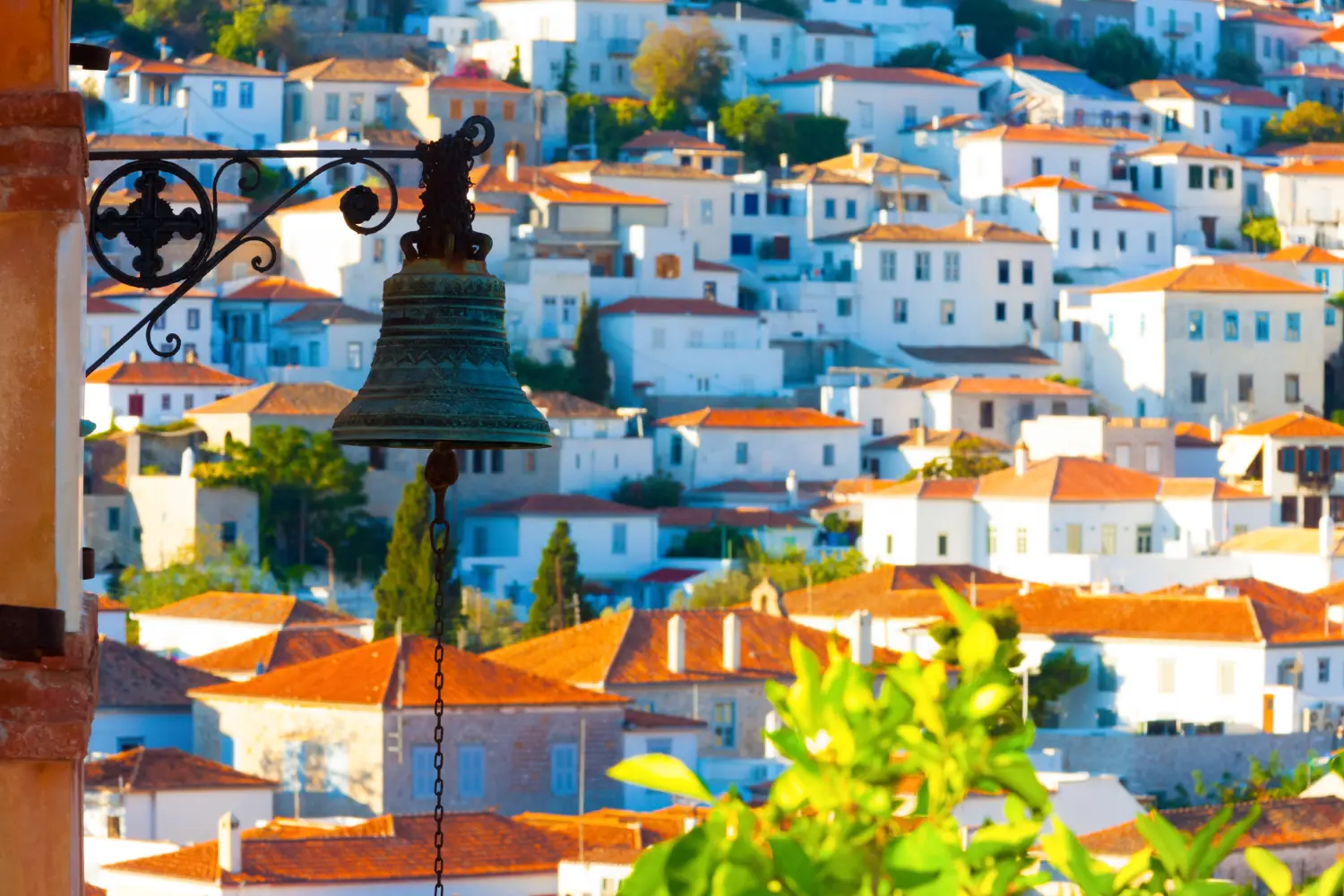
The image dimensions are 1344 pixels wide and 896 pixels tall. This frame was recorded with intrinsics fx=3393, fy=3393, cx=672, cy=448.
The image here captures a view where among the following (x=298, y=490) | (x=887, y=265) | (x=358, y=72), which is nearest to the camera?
(x=298, y=490)

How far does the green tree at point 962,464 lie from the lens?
6806 cm

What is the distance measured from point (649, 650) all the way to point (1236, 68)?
5892cm

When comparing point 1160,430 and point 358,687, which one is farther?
point 1160,430

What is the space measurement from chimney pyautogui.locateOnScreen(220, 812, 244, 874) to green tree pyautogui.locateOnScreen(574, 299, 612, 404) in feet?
122

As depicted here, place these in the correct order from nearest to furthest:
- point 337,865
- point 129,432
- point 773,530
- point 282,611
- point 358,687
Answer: point 337,865
point 358,687
point 282,611
point 129,432
point 773,530

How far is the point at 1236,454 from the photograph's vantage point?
233ft

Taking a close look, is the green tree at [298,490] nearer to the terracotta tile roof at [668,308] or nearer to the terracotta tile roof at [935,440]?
the terracotta tile roof at [668,308]

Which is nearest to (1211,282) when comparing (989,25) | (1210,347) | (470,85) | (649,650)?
(1210,347)

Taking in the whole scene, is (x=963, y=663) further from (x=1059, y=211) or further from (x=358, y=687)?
(x=1059, y=211)

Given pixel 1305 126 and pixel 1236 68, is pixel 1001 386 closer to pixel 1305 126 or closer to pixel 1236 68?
pixel 1305 126

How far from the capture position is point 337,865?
33.3 m

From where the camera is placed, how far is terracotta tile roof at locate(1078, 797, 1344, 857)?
35312 millimetres

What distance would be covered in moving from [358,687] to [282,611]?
31.8 feet

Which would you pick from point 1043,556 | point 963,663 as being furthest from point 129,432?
point 963,663
